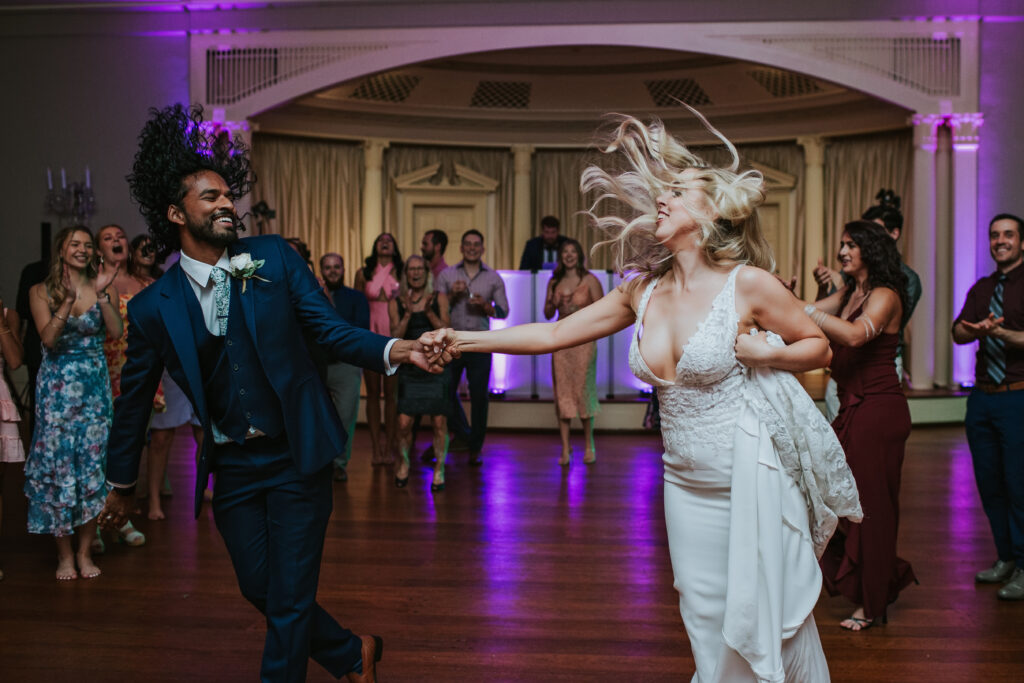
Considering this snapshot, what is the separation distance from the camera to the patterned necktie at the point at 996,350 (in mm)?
4406

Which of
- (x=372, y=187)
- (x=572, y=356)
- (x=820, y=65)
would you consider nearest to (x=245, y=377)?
(x=572, y=356)

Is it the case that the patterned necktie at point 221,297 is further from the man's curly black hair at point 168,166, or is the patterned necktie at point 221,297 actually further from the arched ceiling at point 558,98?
the arched ceiling at point 558,98

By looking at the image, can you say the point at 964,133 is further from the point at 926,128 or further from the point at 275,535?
the point at 275,535

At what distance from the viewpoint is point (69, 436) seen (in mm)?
4738

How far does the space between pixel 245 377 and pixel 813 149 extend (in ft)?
38.2

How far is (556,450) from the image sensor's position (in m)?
8.30

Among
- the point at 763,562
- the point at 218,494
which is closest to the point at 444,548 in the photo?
the point at 218,494

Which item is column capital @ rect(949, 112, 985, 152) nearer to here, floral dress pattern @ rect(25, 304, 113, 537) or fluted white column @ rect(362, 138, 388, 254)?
fluted white column @ rect(362, 138, 388, 254)

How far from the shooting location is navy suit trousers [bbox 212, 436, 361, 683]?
8.91 feet

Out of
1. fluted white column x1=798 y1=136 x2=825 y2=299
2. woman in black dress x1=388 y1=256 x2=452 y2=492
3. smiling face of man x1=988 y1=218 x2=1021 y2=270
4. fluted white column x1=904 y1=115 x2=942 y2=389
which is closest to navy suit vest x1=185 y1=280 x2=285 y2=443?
smiling face of man x1=988 y1=218 x2=1021 y2=270

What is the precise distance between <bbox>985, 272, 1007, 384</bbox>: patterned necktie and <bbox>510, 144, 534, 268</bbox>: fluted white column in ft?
31.7

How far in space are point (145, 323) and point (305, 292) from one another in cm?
45

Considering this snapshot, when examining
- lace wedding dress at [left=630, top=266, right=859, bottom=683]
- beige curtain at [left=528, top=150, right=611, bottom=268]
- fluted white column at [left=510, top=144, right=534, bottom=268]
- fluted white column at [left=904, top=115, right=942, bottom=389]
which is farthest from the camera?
beige curtain at [left=528, top=150, right=611, bottom=268]

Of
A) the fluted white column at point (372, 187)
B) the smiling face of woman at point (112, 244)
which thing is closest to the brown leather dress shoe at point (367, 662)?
the smiling face of woman at point (112, 244)
